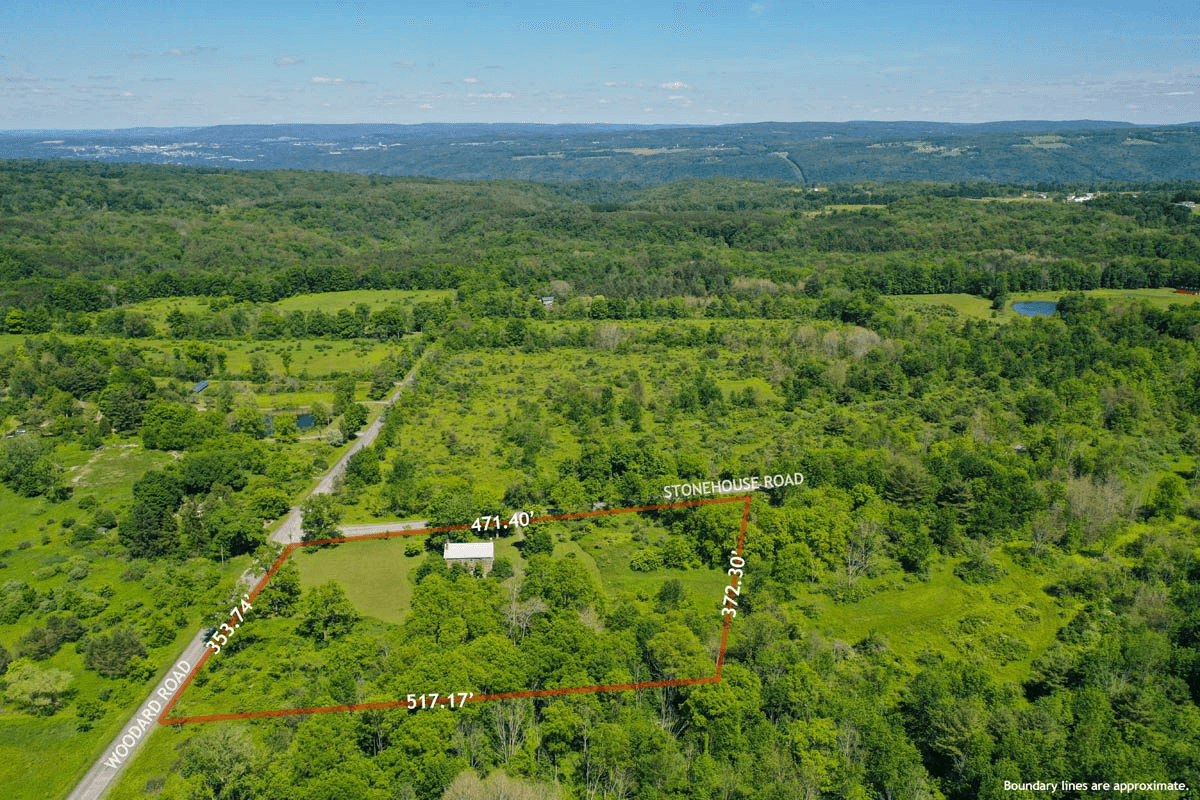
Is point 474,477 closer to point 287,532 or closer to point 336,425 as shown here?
point 287,532

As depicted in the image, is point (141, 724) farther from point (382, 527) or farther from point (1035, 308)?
point (1035, 308)

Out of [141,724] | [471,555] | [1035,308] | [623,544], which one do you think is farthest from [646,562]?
[1035,308]

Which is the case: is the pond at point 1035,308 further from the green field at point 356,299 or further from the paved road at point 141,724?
the paved road at point 141,724

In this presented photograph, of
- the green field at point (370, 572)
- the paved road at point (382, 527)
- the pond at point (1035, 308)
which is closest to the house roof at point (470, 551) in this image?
the green field at point (370, 572)

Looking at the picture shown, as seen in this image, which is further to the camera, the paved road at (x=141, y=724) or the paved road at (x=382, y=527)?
the paved road at (x=382, y=527)

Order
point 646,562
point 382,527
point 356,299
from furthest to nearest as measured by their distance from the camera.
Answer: point 356,299 → point 382,527 → point 646,562

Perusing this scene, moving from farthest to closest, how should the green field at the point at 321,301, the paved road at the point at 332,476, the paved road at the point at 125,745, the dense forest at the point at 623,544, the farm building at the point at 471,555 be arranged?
the green field at the point at 321,301 → the paved road at the point at 332,476 → the farm building at the point at 471,555 → the paved road at the point at 125,745 → the dense forest at the point at 623,544

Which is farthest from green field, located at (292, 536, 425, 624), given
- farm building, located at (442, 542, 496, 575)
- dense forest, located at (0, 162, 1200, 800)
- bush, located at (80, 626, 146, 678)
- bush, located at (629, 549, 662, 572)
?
bush, located at (629, 549, 662, 572)

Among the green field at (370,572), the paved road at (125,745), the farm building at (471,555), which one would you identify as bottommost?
the paved road at (125,745)
